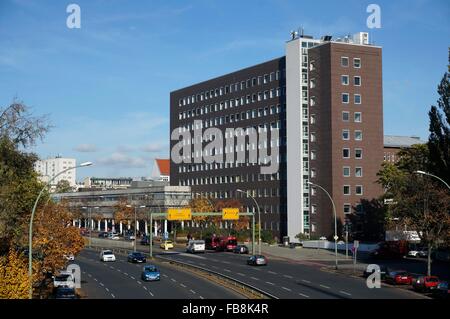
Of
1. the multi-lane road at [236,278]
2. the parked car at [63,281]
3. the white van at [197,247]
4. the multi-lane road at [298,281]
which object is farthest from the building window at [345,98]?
the parked car at [63,281]

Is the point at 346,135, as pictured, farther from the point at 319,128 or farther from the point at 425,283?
the point at 425,283

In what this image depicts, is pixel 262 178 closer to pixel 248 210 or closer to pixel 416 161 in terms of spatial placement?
pixel 248 210

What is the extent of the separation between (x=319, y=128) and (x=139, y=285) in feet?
193

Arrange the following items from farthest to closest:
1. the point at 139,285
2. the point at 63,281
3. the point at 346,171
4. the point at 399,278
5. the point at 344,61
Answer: the point at 344,61 < the point at 346,171 < the point at 139,285 < the point at 399,278 < the point at 63,281

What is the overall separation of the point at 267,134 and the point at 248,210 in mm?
15852

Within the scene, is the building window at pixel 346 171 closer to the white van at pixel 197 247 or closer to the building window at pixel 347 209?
the building window at pixel 347 209

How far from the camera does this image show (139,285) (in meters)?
49.7

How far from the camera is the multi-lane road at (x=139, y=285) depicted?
1679 inches

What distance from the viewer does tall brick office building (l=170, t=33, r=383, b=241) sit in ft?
327

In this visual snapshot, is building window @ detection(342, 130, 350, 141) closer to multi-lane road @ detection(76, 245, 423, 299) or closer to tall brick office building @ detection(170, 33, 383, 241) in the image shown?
tall brick office building @ detection(170, 33, 383, 241)

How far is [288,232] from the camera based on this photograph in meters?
106

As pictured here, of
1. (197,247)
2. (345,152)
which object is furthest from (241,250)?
(345,152)

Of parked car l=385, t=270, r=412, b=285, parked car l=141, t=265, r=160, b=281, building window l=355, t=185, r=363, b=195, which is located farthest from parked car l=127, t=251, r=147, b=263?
building window l=355, t=185, r=363, b=195
